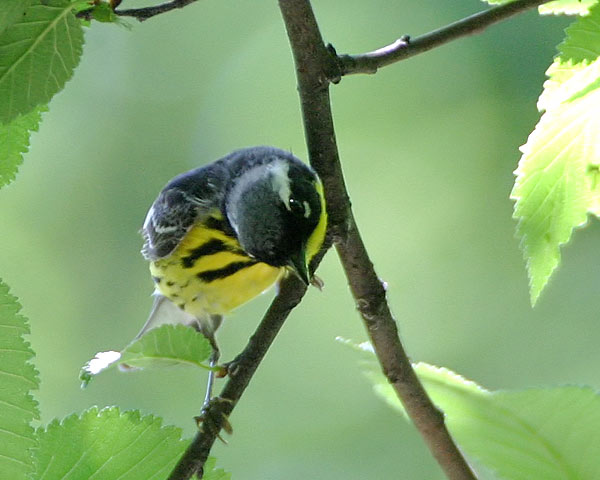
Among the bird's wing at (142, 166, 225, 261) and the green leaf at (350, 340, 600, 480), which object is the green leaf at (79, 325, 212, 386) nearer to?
the green leaf at (350, 340, 600, 480)

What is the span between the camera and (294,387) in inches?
186

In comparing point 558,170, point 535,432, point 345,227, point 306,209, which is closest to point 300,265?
point 306,209

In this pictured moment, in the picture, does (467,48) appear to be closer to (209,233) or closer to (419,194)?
(419,194)

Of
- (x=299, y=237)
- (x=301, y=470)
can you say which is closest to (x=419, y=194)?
(x=301, y=470)

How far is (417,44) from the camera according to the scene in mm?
1064

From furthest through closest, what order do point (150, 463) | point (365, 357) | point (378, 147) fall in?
point (378, 147), point (150, 463), point (365, 357)

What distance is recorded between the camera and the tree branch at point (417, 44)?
3.36 feet

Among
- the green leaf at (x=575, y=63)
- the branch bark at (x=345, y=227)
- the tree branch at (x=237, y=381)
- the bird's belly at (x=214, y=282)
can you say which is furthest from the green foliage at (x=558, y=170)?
the bird's belly at (x=214, y=282)

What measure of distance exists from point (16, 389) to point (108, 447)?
0.42 ft

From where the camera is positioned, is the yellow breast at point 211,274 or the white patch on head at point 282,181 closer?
the white patch on head at point 282,181

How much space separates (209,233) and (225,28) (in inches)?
145

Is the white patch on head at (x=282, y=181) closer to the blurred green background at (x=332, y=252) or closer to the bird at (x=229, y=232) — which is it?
the bird at (x=229, y=232)

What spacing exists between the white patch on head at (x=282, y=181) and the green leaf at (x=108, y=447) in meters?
0.78

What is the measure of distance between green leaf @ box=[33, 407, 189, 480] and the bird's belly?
40.9 inches
